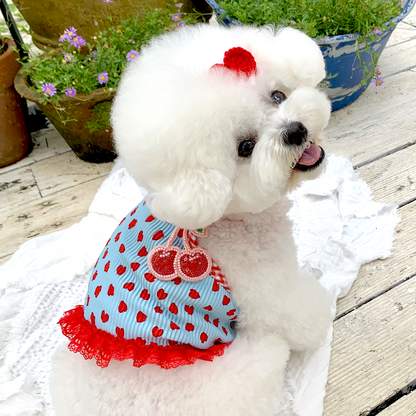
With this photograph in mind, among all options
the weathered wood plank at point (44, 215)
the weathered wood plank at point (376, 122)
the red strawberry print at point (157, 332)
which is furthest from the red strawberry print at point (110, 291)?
the weathered wood plank at point (376, 122)

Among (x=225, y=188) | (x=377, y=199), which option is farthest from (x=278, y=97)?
(x=377, y=199)

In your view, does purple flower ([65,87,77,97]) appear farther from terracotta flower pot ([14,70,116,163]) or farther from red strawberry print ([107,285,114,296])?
red strawberry print ([107,285,114,296])

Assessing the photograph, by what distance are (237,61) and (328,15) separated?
1.03 m

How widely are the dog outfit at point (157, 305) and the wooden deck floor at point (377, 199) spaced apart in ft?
1.25

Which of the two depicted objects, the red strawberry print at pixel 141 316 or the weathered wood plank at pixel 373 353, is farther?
the weathered wood plank at pixel 373 353

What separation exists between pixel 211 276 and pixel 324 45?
3.45 feet

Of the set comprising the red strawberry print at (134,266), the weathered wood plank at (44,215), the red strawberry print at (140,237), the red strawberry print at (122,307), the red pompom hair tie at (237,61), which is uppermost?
the red pompom hair tie at (237,61)

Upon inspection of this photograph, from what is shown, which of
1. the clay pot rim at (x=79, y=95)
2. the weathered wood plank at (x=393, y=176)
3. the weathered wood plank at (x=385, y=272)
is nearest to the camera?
the weathered wood plank at (x=385, y=272)

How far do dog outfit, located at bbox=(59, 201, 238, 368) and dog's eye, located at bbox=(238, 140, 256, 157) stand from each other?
0.17 m

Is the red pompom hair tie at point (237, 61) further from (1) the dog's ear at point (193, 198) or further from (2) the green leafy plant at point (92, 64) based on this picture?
(2) the green leafy plant at point (92, 64)

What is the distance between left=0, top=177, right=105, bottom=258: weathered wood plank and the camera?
4.36 feet

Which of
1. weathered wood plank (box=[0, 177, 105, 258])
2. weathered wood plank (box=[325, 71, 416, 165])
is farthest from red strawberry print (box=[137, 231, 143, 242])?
weathered wood plank (box=[325, 71, 416, 165])

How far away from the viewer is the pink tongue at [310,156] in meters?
0.65

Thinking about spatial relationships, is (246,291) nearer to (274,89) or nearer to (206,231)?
(206,231)
